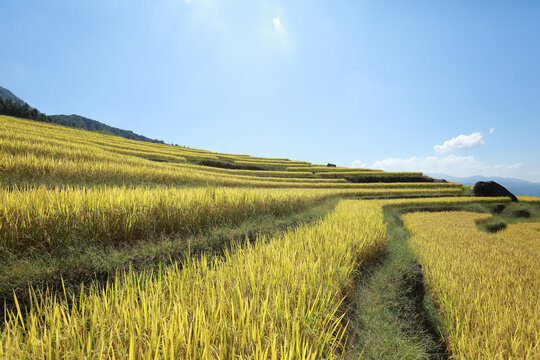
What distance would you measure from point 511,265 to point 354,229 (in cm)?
313

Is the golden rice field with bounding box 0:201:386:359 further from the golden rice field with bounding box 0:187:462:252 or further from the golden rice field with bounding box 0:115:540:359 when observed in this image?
the golden rice field with bounding box 0:187:462:252

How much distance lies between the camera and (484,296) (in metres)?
3.00

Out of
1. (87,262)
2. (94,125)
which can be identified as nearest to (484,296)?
(87,262)

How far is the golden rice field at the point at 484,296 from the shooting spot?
2145 millimetres

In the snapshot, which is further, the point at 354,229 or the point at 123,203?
the point at 354,229

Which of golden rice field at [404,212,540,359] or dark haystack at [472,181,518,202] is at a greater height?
dark haystack at [472,181,518,202]

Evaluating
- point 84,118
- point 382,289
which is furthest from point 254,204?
point 84,118

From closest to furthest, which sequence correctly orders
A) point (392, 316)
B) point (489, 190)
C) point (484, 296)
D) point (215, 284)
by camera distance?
point (215, 284) < point (484, 296) < point (392, 316) < point (489, 190)

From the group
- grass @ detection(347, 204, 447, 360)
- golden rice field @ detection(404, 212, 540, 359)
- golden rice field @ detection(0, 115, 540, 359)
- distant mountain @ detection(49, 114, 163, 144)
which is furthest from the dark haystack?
distant mountain @ detection(49, 114, 163, 144)

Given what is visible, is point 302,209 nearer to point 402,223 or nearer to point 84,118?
point 402,223

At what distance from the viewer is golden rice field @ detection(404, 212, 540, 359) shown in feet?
7.04

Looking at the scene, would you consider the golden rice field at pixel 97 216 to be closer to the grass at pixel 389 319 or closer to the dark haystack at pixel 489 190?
the grass at pixel 389 319

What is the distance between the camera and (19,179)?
584 centimetres

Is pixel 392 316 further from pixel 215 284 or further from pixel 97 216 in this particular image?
pixel 97 216
